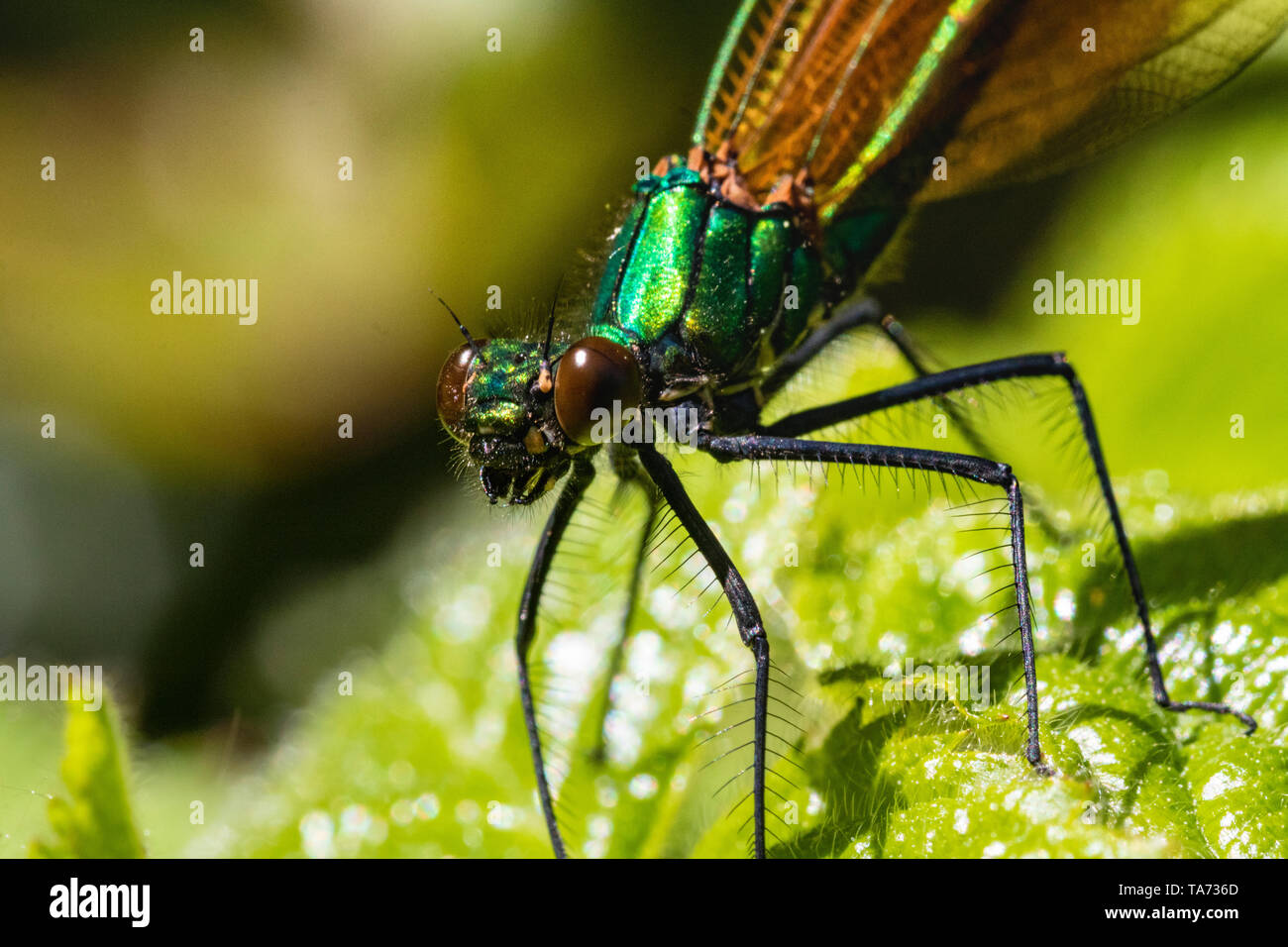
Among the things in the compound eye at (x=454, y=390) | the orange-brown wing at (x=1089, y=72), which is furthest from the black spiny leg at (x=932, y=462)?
the orange-brown wing at (x=1089, y=72)

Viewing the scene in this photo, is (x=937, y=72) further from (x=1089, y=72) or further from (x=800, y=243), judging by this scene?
(x=800, y=243)

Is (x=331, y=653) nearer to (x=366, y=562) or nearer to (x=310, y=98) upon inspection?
(x=366, y=562)

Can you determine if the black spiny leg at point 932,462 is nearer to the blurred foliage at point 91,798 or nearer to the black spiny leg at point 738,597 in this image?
the black spiny leg at point 738,597

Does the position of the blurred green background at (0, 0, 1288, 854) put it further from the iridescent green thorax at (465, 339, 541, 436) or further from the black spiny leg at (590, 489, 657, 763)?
the iridescent green thorax at (465, 339, 541, 436)

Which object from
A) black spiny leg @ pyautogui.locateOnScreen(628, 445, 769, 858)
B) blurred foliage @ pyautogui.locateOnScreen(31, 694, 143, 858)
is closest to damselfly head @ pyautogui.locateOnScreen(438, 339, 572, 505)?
black spiny leg @ pyautogui.locateOnScreen(628, 445, 769, 858)

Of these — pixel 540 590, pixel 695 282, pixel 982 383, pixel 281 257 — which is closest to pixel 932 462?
pixel 982 383

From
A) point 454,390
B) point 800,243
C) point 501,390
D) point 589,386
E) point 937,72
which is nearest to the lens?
point 589,386
